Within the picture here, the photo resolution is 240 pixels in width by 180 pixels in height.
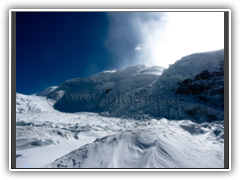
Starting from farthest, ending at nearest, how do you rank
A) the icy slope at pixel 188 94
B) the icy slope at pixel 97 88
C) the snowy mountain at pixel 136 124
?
the icy slope at pixel 97 88 → the icy slope at pixel 188 94 → the snowy mountain at pixel 136 124

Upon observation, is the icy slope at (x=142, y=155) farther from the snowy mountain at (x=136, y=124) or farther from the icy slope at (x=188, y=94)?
the icy slope at (x=188, y=94)

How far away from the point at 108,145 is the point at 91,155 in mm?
485

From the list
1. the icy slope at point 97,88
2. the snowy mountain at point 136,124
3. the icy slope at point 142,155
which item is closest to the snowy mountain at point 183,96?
the snowy mountain at point 136,124

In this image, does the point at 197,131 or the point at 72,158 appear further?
the point at 197,131

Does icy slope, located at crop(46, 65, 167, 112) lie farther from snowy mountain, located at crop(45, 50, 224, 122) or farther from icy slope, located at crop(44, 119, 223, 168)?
icy slope, located at crop(44, 119, 223, 168)

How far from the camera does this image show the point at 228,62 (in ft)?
7.27

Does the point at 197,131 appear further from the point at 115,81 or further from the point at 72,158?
the point at 115,81

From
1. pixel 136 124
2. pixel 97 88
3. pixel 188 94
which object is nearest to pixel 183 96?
pixel 188 94

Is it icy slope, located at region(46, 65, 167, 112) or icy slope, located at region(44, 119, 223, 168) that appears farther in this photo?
icy slope, located at region(46, 65, 167, 112)

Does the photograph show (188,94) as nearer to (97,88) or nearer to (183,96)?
(183,96)

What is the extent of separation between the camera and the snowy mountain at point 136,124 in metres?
2.37

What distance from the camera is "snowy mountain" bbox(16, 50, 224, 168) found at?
2.37 m

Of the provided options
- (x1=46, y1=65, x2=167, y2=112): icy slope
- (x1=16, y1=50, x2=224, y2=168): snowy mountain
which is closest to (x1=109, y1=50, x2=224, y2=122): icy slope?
(x1=16, y1=50, x2=224, y2=168): snowy mountain
